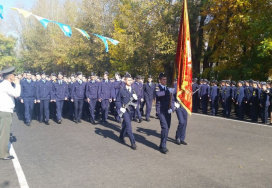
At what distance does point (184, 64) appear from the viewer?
6.81 m

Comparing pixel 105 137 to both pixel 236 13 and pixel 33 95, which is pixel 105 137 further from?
pixel 236 13

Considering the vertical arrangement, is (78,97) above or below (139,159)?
above

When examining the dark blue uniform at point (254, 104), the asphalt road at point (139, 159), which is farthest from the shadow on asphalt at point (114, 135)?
the dark blue uniform at point (254, 104)

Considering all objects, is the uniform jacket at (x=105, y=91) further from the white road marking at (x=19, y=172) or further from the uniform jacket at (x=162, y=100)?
the white road marking at (x=19, y=172)

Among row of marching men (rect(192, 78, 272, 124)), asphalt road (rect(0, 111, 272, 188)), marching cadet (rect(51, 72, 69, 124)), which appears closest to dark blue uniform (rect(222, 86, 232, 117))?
row of marching men (rect(192, 78, 272, 124))

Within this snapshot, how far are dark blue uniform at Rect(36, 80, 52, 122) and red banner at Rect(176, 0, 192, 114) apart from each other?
691cm

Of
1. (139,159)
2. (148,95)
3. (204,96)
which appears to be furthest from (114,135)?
(204,96)

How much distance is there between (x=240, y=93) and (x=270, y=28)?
13.5 feet

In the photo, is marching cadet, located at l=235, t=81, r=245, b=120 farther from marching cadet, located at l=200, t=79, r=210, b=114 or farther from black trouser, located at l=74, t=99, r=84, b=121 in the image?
black trouser, located at l=74, t=99, r=84, b=121

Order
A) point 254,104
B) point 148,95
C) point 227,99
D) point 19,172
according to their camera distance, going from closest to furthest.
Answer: point 19,172, point 148,95, point 254,104, point 227,99

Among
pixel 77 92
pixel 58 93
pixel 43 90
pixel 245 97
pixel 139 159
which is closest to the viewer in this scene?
pixel 139 159

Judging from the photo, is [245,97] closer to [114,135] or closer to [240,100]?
[240,100]

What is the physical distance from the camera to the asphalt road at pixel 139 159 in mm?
5203

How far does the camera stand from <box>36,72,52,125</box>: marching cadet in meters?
11.6
